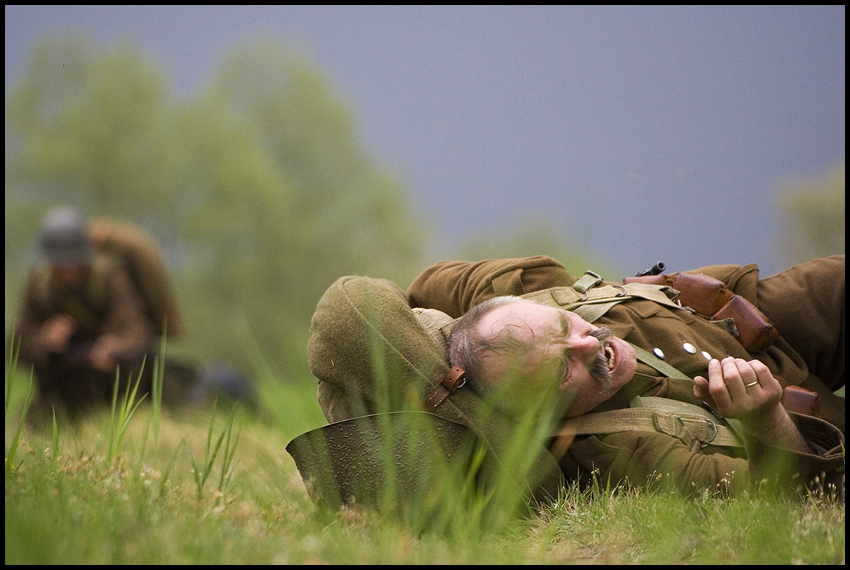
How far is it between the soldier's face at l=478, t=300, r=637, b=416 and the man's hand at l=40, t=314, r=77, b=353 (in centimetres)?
596

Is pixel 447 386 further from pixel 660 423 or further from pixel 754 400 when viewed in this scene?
pixel 754 400

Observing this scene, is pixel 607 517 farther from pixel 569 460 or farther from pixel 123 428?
pixel 123 428

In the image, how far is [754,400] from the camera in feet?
8.43

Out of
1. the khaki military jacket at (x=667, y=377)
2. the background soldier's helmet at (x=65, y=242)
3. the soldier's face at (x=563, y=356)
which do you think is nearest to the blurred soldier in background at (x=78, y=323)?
the background soldier's helmet at (x=65, y=242)

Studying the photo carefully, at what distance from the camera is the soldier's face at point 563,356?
258 centimetres

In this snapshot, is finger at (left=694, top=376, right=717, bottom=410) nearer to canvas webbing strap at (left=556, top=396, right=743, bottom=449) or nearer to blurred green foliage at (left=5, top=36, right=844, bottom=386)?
canvas webbing strap at (left=556, top=396, right=743, bottom=449)

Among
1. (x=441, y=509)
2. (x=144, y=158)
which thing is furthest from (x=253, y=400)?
(x=144, y=158)

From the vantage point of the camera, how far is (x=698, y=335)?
311cm

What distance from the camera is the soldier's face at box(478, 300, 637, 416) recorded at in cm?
258

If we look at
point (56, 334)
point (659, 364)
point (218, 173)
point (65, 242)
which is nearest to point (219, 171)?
point (218, 173)

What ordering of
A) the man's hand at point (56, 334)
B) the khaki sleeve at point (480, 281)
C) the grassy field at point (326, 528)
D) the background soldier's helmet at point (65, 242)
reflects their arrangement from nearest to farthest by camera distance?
the grassy field at point (326, 528), the khaki sleeve at point (480, 281), the man's hand at point (56, 334), the background soldier's helmet at point (65, 242)

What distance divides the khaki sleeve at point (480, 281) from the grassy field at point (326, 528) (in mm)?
891

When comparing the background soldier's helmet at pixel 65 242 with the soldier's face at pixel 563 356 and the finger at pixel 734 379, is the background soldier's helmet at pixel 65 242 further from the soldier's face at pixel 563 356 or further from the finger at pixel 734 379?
the finger at pixel 734 379

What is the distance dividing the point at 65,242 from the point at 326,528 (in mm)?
6361
